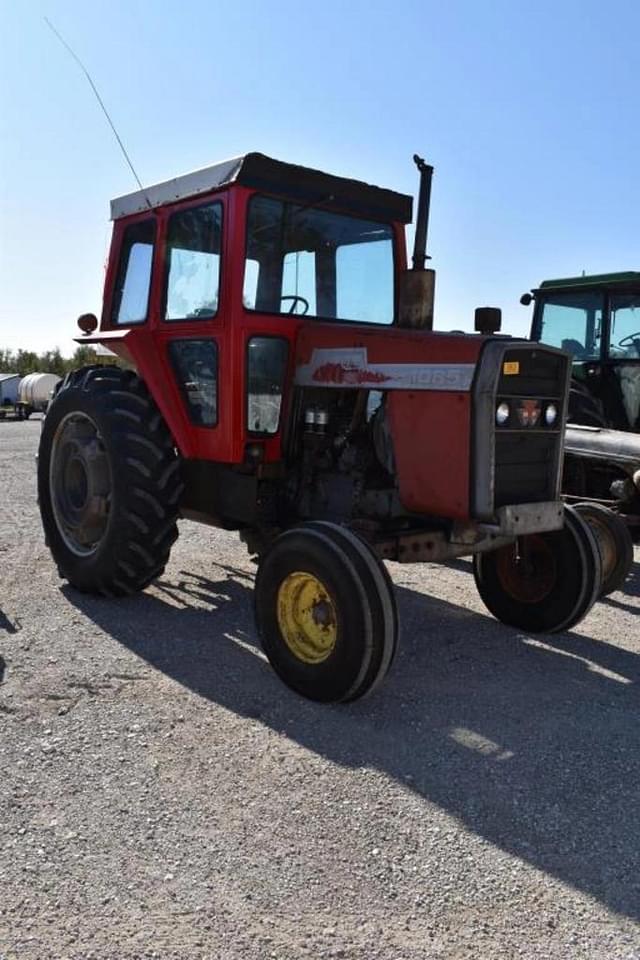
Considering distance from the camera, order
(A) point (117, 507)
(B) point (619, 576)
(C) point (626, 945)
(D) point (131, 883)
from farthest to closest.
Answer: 1. (B) point (619, 576)
2. (A) point (117, 507)
3. (D) point (131, 883)
4. (C) point (626, 945)

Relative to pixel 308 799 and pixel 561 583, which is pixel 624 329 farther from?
pixel 308 799

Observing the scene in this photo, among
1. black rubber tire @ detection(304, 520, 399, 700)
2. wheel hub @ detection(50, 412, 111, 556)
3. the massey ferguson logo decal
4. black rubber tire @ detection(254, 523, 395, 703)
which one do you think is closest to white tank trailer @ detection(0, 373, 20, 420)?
wheel hub @ detection(50, 412, 111, 556)

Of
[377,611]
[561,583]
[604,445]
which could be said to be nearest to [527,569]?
[561,583]

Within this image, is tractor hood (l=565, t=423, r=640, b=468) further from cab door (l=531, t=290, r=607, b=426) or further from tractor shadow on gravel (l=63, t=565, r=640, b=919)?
tractor shadow on gravel (l=63, t=565, r=640, b=919)

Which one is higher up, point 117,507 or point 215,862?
point 117,507

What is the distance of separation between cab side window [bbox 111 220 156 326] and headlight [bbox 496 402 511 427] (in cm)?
249

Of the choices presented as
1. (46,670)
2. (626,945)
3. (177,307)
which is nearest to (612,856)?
(626,945)

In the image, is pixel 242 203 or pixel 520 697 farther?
pixel 242 203

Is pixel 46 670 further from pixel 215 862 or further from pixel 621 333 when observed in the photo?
pixel 621 333

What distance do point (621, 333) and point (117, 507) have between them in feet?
18.3

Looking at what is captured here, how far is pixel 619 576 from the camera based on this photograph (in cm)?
568

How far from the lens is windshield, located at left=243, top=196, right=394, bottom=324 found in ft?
15.3

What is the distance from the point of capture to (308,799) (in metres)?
2.99

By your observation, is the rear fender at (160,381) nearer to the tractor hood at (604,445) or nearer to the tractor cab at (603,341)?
the tractor hood at (604,445)
